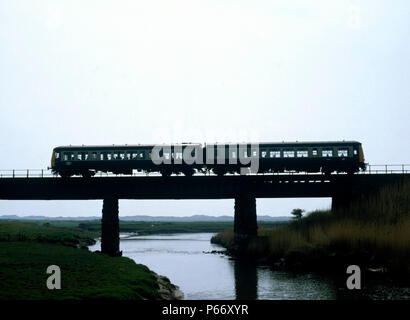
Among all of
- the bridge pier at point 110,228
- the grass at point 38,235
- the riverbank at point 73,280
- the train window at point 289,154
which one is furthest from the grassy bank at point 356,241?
the grass at point 38,235

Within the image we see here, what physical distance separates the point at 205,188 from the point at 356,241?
17.3m

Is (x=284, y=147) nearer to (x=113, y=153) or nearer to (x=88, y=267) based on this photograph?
(x=113, y=153)

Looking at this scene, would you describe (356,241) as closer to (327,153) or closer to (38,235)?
(327,153)

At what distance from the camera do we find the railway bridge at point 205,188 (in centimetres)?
4531

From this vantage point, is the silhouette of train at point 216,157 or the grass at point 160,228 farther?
the grass at point 160,228

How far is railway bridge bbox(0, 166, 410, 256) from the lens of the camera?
4531 centimetres

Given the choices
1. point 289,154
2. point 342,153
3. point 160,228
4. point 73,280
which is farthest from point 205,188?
point 160,228

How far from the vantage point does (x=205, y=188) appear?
45531 mm

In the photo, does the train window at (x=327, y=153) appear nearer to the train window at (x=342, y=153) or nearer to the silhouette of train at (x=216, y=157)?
the silhouette of train at (x=216, y=157)

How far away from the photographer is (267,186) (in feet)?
151

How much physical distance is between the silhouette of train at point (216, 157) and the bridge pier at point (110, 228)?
493 cm

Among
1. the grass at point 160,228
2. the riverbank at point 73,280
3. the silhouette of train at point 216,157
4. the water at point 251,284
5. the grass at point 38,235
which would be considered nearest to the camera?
the riverbank at point 73,280
